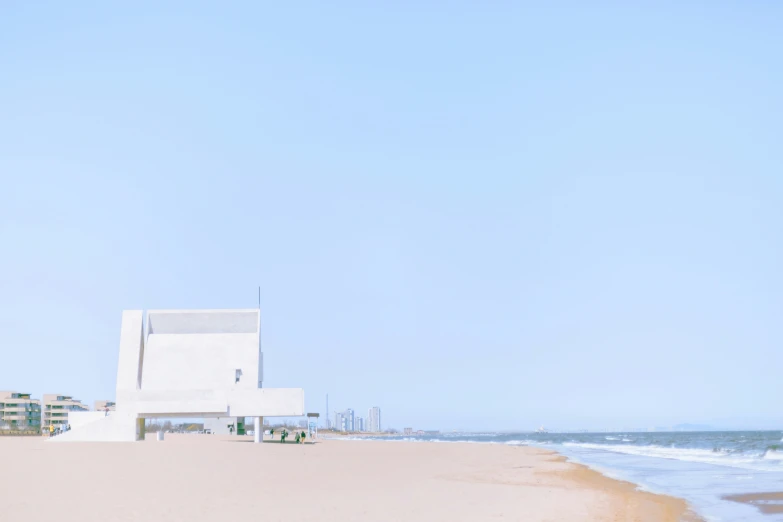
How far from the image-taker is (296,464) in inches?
1032

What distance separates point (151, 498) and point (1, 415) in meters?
139

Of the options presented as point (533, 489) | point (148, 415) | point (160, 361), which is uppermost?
point (160, 361)

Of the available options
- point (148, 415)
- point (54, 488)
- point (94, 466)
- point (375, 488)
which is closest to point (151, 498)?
point (54, 488)

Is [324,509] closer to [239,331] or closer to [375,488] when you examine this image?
[375,488]

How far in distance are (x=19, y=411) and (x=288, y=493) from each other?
454ft

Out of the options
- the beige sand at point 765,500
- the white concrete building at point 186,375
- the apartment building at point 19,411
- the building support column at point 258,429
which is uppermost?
the apartment building at point 19,411

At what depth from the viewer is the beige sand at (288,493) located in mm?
13047

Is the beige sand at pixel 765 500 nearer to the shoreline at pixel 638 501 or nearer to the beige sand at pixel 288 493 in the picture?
the shoreline at pixel 638 501

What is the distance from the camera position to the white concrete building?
45.2m

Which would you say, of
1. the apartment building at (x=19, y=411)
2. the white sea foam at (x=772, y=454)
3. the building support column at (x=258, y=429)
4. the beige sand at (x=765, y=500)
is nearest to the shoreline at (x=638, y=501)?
the beige sand at (x=765, y=500)

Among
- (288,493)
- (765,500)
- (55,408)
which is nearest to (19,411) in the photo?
(55,408)

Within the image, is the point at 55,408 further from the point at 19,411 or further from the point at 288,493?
the point at 288,493

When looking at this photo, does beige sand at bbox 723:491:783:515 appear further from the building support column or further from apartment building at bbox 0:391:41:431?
apartment building at bbox 0:391:41:431

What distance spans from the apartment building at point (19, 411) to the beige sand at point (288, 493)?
123 metres
